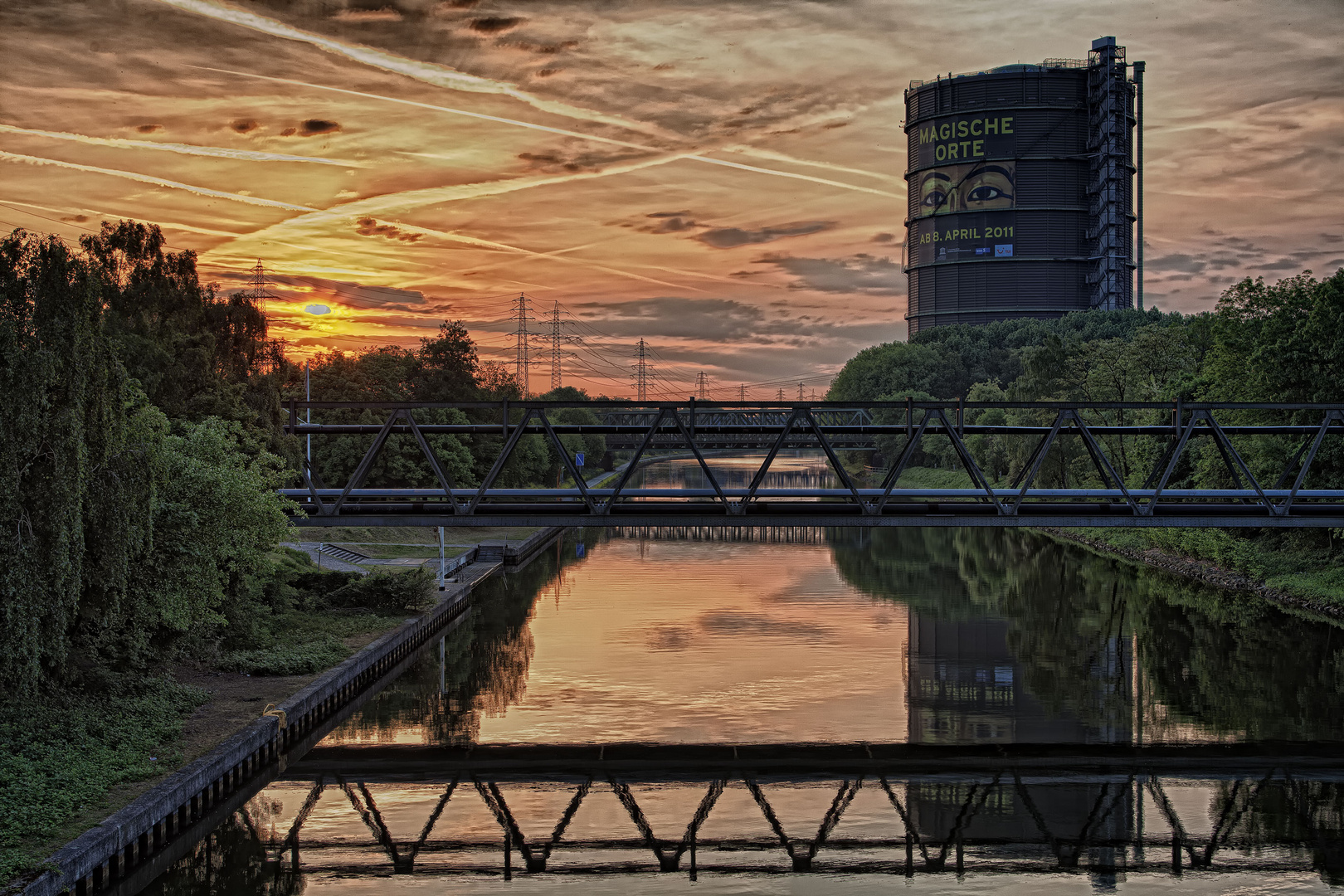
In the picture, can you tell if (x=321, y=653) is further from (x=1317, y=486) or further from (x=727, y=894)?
(x=1317, y=486)

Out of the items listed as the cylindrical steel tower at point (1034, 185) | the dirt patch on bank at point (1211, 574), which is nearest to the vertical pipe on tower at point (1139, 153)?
the cylindrical steel tower at point (1034, 185)

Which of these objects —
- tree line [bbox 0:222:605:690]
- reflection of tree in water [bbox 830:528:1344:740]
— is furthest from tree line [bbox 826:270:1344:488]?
tree line [bbox 0:222:605:690]

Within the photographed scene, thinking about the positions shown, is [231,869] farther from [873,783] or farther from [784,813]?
[873,783]

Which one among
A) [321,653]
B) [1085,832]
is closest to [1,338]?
[321,653]

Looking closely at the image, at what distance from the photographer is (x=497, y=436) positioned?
85.6 meters

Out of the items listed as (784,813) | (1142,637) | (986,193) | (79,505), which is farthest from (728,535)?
(986,193)

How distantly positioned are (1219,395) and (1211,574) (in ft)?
27.8

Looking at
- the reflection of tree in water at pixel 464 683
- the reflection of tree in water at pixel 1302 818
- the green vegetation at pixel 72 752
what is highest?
the green vegetation at pixel 72 752

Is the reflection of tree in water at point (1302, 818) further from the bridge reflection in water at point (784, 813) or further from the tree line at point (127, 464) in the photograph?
the tree line at point (127, 464)

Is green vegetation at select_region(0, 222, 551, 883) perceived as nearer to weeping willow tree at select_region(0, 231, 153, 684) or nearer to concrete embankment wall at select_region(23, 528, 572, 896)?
weeping willow tree at select_region(0, 231, 153, 684)

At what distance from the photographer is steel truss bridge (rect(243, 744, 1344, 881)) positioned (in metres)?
23.3

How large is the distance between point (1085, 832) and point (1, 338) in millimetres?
23216

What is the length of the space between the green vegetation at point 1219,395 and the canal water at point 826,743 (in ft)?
11.4

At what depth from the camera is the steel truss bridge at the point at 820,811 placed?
917 inches
